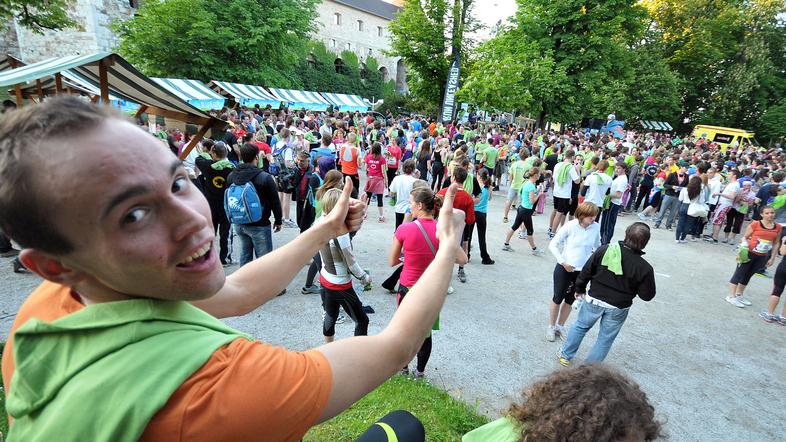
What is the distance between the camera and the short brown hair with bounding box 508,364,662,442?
4.76 feet

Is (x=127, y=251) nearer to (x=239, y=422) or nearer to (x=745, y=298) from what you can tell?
(x=239, y=422)

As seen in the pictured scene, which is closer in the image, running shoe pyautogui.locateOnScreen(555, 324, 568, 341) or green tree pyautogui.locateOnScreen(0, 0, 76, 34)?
running shoe pyautogui.locateOnScreen(555, 324, 568, 341)

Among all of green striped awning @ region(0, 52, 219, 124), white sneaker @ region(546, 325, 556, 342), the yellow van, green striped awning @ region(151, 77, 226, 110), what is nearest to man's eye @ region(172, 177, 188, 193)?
green striped awning @ region(0, 52, 219, 124)

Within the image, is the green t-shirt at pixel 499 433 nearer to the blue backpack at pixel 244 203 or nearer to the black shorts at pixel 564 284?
the black shorts at pixel 564 284

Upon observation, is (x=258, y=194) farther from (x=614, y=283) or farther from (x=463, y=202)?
(x=614, y=283)

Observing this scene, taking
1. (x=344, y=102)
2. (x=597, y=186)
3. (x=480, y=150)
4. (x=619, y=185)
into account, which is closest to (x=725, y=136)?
(x=480, y=150)

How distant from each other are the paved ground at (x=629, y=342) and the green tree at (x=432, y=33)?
21239 mm

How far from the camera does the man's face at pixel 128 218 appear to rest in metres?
0.73

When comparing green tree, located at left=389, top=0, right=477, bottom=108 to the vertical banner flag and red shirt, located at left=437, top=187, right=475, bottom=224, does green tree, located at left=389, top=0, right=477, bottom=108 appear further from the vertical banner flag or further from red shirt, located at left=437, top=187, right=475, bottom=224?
red shirt, located at left=437, top=187, right=475, bottom=224

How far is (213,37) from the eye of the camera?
23.2 m

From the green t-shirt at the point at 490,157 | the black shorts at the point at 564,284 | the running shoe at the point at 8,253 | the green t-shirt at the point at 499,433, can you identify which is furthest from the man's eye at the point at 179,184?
the green t-shirt at the point at 490,157

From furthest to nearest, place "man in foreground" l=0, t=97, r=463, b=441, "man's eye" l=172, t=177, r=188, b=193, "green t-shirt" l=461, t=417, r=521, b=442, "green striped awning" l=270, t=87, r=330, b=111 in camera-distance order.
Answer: "green striped awning" l=270, t=87, r=330, b=111
"green t-shirt" l=461, t=417, r=521, b=442
"man's eye" l=172, t=177, r=188, b=193
"man in foreground" l=0, t=97, r=463, b=441

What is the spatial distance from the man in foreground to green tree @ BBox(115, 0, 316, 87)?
26.1m

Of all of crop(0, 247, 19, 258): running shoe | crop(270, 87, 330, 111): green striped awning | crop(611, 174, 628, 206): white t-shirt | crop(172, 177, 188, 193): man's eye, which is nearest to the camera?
crop(172, 177, 188, 193): man's eye
